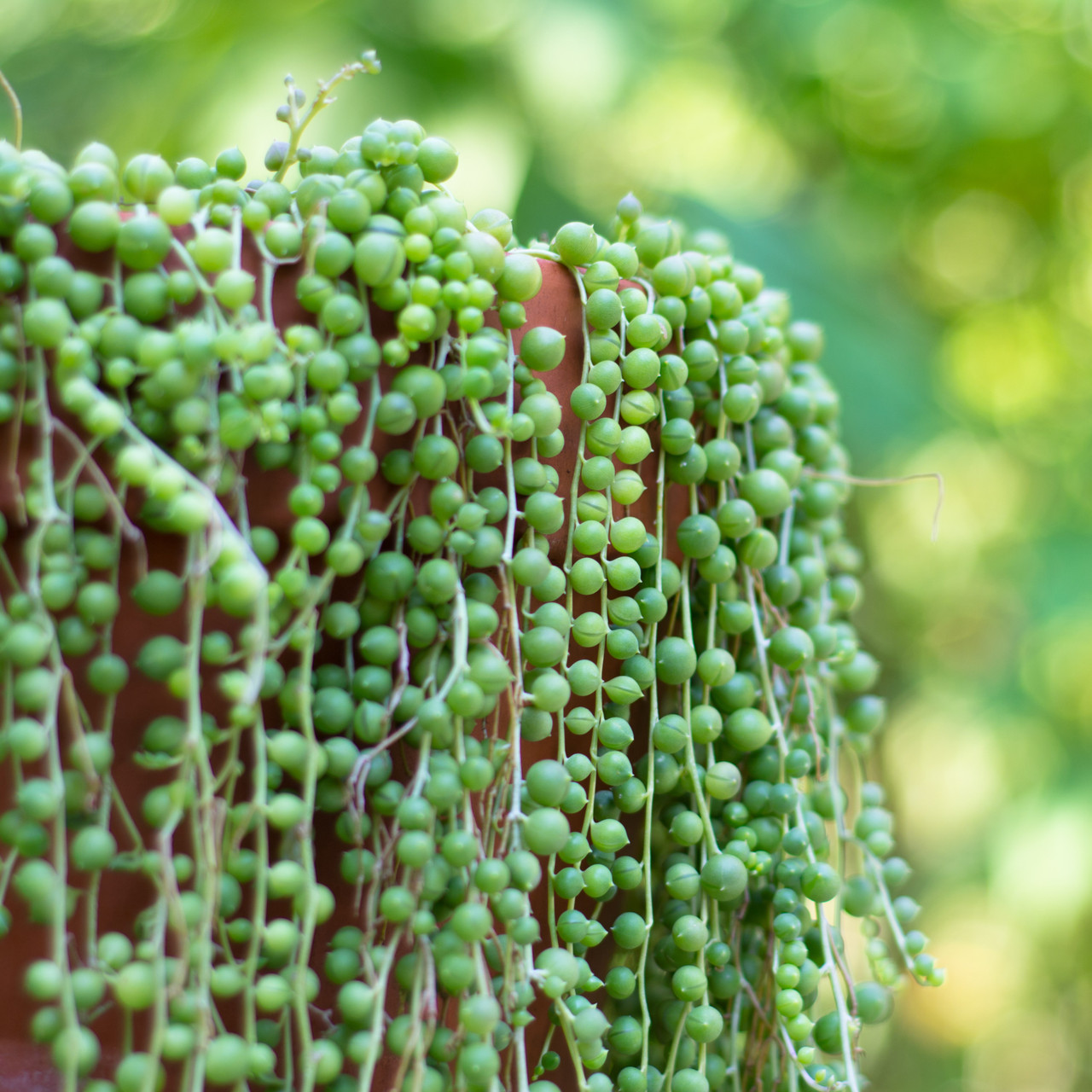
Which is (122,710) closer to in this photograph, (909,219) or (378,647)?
(378,647)

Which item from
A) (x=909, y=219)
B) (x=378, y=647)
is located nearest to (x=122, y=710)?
(x=378, y=647)

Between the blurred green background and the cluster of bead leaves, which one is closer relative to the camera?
the cluster of bead leaves

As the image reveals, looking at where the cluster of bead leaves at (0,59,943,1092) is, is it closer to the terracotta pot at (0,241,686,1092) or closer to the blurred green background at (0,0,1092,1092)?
the terracotta pot at (0,241,686,1092)

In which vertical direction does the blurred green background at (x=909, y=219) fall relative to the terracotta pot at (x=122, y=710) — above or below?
above

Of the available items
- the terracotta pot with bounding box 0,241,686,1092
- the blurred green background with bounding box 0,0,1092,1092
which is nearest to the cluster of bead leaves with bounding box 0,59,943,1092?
the terracotta pot with bounding box 0,241,686,1092

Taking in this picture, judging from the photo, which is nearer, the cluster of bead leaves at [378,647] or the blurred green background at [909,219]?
the cluster of bead leaves at [378,647]

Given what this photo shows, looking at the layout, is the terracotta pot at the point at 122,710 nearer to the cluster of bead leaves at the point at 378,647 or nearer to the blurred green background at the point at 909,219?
the cluster of bead leaves at the point at 378,647

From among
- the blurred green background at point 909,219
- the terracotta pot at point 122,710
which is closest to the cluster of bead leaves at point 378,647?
the terracotta pot at point 122,710
